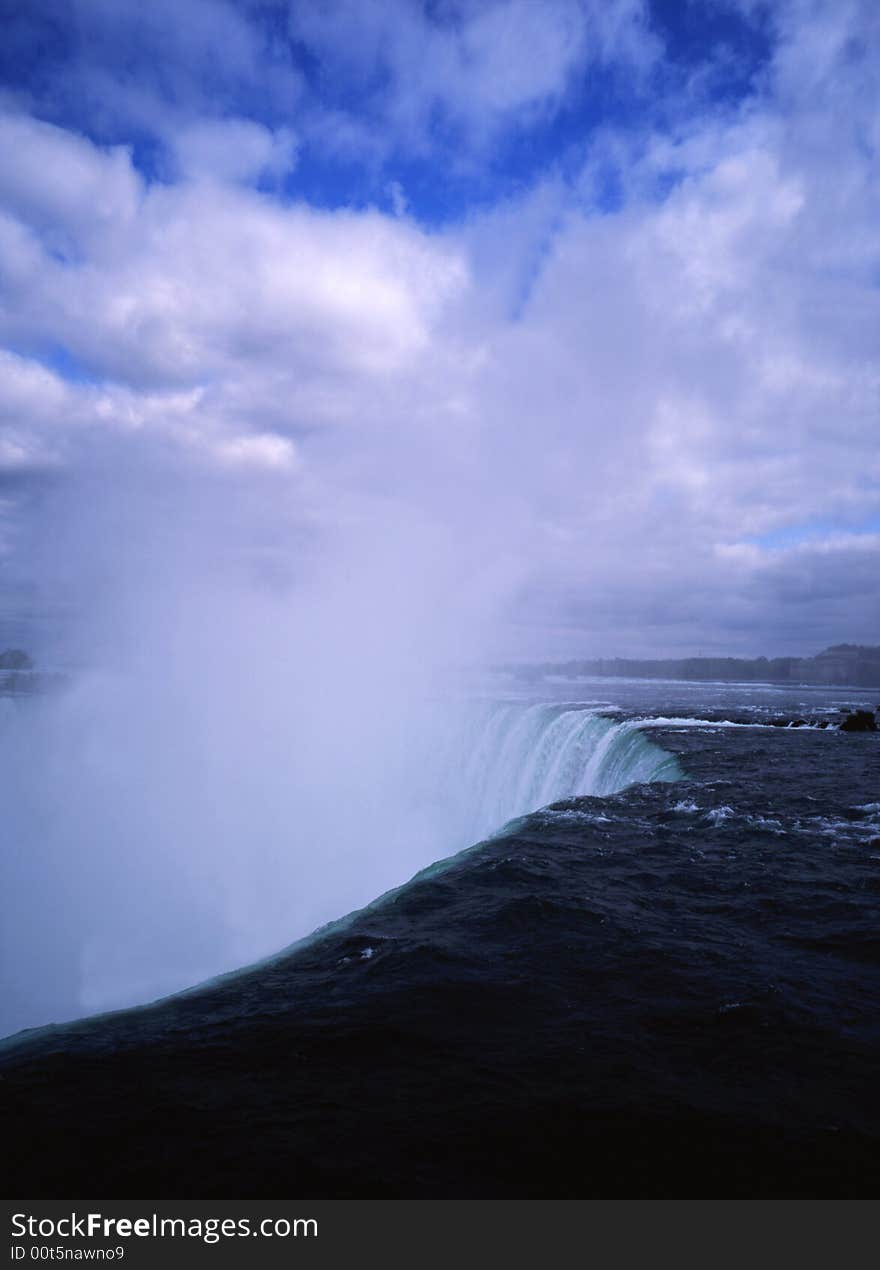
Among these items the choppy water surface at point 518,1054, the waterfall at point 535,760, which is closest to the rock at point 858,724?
the waterfall at point 535,760

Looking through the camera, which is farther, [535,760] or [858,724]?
[858,724]

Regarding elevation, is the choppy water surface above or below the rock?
above

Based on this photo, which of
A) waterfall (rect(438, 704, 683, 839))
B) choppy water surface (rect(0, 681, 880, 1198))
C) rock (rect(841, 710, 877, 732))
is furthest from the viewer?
rock (rect(841, 710, 877, 732))

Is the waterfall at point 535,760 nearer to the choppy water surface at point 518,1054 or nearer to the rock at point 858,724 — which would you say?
the choppy water surface at point 518,1054

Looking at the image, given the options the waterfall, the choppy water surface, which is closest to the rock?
the waterfall

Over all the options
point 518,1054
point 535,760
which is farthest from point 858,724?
point 518,1054

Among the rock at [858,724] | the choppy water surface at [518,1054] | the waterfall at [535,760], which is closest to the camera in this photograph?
the choppy water surface at [518,1054]

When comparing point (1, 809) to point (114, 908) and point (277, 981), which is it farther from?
point (277, 981)

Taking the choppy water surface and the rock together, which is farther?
the rock

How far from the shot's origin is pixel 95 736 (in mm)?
36844

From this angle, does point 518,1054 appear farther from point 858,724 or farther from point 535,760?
point 858,724

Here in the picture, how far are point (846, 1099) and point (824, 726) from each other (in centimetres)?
3013

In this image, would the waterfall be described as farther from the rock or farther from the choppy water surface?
the rock
